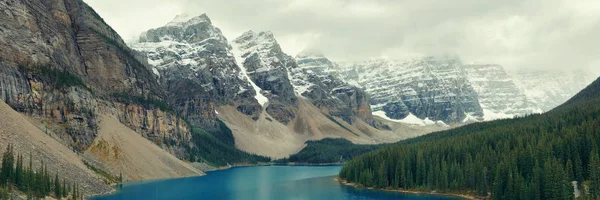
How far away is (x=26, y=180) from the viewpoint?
9775 centimetres

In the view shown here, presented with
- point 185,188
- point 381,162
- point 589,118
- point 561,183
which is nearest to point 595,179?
point 561,183

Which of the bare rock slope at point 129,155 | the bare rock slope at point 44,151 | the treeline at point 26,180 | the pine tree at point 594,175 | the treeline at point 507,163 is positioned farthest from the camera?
the bare rock slope at point 129,155

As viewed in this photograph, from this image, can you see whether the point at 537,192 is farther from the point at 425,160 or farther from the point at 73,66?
the point at 73,66

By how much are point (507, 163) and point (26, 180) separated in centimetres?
8872

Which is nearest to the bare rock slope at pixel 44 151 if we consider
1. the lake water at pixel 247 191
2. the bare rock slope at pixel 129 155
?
the lake water at pixel 247 191

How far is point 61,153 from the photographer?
5167 inches

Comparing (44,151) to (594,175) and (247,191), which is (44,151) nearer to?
(247,191)

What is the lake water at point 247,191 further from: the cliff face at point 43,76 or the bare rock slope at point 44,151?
the cliff face at point 43,76

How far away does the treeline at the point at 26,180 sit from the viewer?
9562cm

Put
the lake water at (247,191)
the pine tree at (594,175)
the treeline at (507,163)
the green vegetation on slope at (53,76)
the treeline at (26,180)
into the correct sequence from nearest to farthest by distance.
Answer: the treeline at (26,180) < the pine tree at (594,175) < the treeline at (507,163) < the lake water at (247,191) < the green vegetation on slope at (53,76)

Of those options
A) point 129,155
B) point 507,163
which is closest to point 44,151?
point 129,155

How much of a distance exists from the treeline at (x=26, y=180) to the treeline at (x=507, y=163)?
7803 cm

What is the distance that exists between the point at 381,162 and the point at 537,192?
58.3 metres

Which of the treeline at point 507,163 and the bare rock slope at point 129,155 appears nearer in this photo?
the treeline at point 507,163
